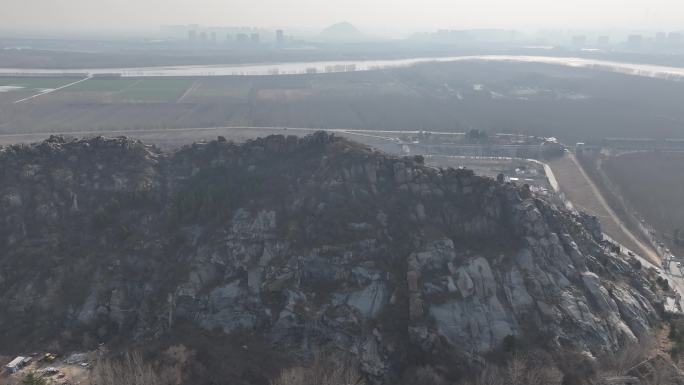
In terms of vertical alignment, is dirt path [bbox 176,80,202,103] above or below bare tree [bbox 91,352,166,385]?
above

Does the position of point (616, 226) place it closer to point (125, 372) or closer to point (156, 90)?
point (125, 372)

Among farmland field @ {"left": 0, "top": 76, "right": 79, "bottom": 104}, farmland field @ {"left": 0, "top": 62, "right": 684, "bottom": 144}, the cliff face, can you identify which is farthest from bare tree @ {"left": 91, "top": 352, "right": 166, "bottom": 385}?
farmland field @ {"left": 0, "top": 76, "right": 79, "bottom": 104}

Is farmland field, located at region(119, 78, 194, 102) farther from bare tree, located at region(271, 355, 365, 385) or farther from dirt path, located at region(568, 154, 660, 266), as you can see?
bare tree, located at region(271, 355, 365, 385)

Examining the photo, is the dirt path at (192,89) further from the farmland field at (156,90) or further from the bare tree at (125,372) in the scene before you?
the bare tree at (125,372)

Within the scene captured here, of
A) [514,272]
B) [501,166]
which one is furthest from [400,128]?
[514,272]

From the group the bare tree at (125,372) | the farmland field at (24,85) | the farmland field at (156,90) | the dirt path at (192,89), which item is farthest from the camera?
the dirt path at (192,89)

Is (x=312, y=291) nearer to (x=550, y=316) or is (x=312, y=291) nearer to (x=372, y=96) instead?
(x=550, y=316)

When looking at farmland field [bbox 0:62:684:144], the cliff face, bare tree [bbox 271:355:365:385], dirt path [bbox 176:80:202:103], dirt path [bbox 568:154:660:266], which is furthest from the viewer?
dirt path [bbox 176:80:202:103]

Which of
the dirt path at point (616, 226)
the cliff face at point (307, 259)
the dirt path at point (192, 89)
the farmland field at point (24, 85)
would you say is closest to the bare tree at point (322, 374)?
the cliff face at point (307, 259)
